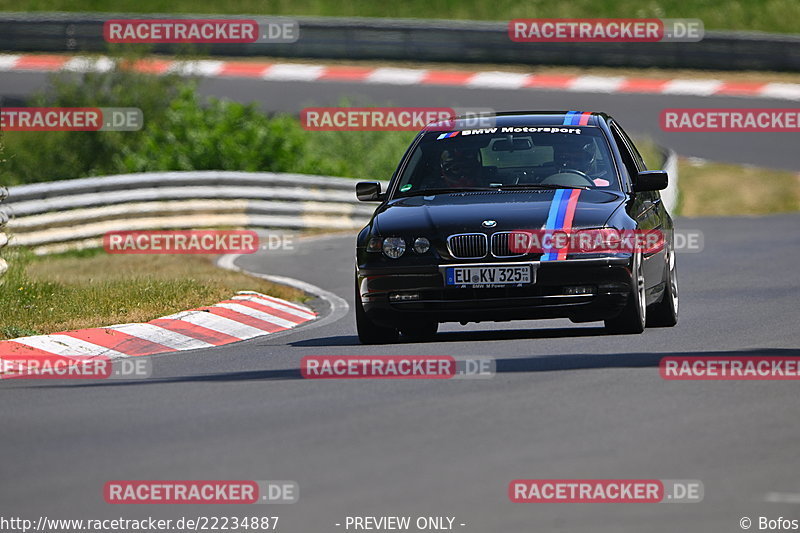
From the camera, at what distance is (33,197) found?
20.7 metres

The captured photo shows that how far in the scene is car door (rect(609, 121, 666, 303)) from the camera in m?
11.3

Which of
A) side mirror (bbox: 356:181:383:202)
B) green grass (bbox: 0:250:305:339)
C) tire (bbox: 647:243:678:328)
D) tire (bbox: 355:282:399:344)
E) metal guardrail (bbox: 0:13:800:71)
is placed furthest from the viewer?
metal guardrail (bbox: 0:13:800:71)

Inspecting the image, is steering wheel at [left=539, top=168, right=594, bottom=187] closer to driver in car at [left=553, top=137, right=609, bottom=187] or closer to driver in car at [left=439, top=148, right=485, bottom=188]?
driver in car at [left=553, top=137, right=609, bottom=187]

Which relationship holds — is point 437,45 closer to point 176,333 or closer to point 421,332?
point 176,333

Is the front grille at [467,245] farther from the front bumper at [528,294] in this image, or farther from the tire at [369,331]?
the tire at [369,331]

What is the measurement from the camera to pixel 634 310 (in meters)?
10.8

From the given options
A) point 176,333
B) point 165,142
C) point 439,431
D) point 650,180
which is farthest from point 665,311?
point 165,142

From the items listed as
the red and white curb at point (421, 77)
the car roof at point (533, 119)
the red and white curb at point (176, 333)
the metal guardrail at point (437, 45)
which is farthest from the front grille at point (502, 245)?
the metal guardrail at point (437, 45)

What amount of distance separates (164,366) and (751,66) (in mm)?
25111

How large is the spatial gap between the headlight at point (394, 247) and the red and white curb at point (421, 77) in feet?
64.7

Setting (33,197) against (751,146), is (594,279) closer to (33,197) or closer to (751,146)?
(33,197)

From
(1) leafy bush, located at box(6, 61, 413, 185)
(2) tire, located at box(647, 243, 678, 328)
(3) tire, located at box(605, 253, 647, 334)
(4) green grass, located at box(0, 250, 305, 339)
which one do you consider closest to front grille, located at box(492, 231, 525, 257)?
(3) tire, located at box(605, 253, 647, 334)

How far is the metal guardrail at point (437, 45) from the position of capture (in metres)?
33.6

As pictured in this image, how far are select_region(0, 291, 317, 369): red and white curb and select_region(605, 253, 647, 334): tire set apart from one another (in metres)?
3.03
